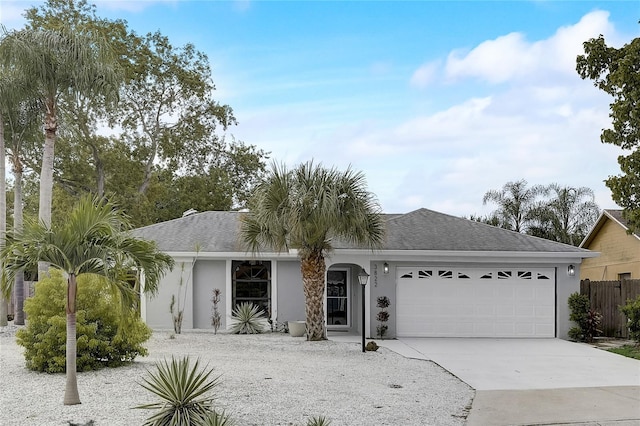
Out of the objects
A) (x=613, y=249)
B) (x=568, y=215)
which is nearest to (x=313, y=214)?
(x=613, y=249)

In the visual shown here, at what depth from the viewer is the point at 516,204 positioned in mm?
34188

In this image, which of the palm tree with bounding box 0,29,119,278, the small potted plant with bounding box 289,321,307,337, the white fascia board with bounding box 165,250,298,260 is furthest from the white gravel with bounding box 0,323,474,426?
the palm tree with bounding box 0,29,119,278

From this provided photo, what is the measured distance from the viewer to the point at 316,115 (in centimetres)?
1856

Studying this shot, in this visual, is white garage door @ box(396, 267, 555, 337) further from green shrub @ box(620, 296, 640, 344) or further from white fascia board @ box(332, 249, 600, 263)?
green shrub @ box(620, 296, 640, 344)

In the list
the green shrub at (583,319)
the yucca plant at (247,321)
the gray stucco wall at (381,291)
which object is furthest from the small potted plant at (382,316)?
the green shrub at (583,319)

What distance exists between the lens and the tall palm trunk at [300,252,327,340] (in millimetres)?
15602

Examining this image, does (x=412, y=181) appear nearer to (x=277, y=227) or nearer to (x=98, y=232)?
(x=277, y=227)

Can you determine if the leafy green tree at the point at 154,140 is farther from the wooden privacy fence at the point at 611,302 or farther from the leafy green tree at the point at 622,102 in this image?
the leafy green tree at the point at 622,102

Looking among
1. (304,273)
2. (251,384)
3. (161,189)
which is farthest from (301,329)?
(161,189)

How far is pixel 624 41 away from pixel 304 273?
9.47 meters

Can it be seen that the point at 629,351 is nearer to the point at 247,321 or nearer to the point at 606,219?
the point at 247,321

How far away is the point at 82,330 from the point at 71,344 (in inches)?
104

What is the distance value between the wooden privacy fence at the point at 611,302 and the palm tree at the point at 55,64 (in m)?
14.5

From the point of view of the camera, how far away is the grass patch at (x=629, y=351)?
14.0 m
